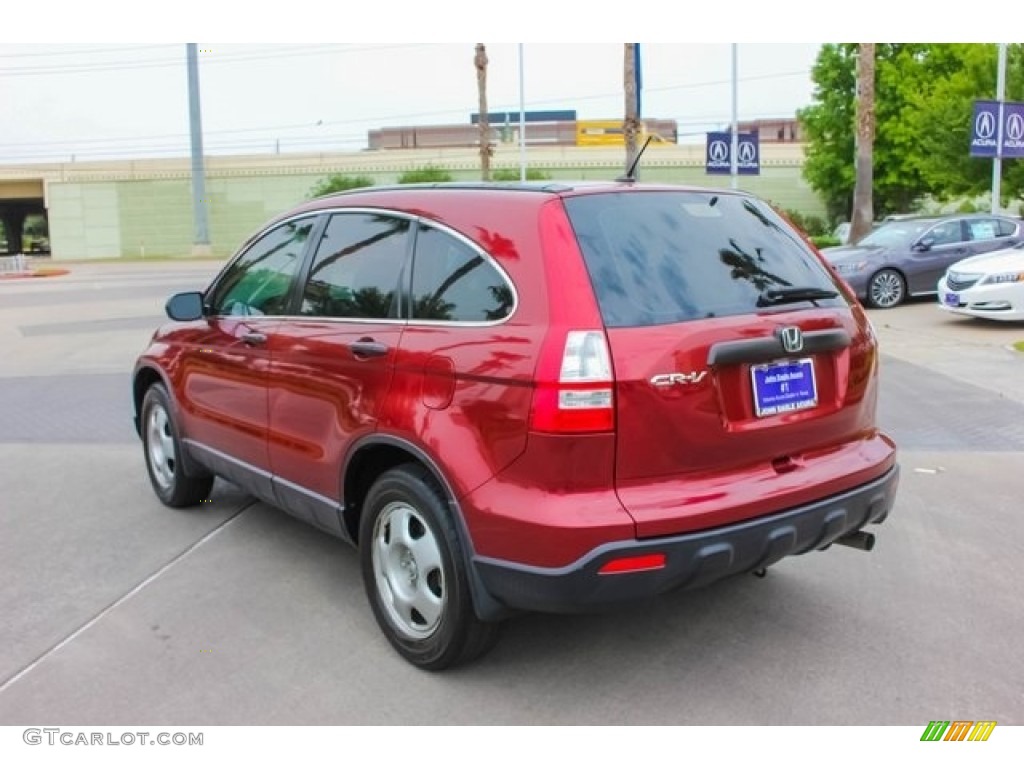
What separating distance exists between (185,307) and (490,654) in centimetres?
264

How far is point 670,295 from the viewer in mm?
3289

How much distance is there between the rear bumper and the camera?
3.02 metres

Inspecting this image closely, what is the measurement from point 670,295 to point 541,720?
1529 mm

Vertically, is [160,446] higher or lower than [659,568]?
lower

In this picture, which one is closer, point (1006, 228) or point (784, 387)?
point (784, 387)

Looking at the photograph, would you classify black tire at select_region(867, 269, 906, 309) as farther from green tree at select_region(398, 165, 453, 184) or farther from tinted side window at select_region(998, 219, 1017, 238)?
green tree at select_region(398, 165, 453, 184)

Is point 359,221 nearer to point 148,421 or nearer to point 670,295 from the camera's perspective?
point 670,295

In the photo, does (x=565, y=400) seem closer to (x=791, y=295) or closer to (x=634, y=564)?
(x=634, y=564)

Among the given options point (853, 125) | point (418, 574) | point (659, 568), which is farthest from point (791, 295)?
point (853, 125)

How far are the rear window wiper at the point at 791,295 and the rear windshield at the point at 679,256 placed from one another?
0.02 metres

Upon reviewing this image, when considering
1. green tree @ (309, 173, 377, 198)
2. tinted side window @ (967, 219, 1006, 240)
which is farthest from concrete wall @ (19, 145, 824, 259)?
tinted side window @ (967, 219, 1006, 240)

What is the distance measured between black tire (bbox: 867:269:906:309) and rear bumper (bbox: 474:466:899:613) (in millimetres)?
13365

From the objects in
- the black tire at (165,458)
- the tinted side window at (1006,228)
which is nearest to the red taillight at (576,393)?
the black tire at (165,458)

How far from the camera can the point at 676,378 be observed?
10.2ft
